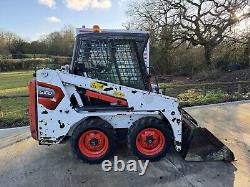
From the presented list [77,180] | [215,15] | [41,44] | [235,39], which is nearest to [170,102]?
[77,180]

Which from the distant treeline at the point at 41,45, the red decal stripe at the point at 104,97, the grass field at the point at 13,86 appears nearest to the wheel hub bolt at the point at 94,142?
the red decal stripe at the point at 104,97

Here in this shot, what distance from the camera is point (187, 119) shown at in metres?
5.53

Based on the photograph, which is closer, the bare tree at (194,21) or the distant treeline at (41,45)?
the bare tree at (194,21)

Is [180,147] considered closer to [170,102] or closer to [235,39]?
[170,102]

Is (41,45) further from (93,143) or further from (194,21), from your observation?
(93,143)

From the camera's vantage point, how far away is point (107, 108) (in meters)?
4.81

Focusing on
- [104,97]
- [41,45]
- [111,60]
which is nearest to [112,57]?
[111,60]

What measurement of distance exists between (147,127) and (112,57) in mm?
1180

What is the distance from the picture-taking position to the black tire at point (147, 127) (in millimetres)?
4676

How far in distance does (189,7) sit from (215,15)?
78.5 inches

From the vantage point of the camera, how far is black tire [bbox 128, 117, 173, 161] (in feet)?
15.3

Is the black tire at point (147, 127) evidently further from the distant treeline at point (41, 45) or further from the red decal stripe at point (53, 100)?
the distant treeline at point (41, 45)

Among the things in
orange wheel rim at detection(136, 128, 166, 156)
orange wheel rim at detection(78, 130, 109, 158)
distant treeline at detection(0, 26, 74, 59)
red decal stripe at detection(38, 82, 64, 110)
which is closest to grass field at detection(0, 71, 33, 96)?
distant treeline at detection(0, 26, 74, 59)

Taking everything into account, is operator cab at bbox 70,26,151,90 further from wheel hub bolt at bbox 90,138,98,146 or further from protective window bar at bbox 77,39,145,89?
wheel hub bolt at bbox 90,138,98,146
